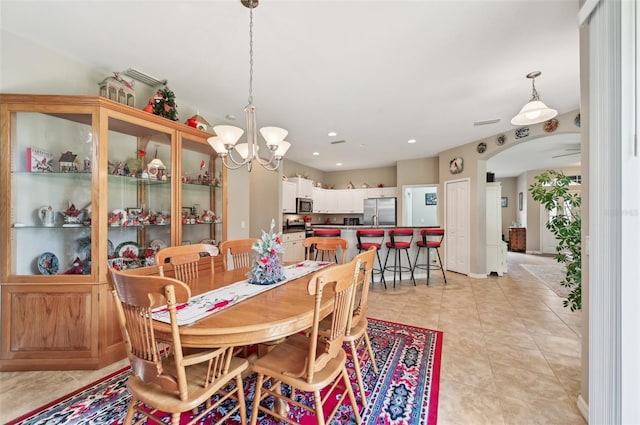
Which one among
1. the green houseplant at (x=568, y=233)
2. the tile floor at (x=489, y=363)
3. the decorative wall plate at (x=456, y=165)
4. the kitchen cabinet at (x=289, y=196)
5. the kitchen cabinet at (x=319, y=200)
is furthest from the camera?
the kitchen cabinet at (x=319, y=200)

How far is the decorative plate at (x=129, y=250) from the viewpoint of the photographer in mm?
A: 2574

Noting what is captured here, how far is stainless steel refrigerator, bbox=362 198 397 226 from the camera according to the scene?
286 inches

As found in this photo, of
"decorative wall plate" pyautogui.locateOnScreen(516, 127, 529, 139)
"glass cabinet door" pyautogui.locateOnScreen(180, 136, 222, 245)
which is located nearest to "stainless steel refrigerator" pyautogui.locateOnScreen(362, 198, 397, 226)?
"decorative wall plate" pyautogui.locateOnScreen(516, 127, 529, 139)

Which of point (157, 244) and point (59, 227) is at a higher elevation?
point (59, 227)

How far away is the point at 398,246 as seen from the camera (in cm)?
466

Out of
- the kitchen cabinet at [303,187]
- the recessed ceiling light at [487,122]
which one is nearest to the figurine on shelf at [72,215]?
the kitchen cabinet at [303,187]

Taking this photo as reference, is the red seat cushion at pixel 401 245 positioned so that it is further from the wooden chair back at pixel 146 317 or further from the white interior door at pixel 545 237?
the white interior door at pixel 545 237

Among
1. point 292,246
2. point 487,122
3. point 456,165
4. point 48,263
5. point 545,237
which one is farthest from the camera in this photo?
point 545,237

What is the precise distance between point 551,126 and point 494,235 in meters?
2.33

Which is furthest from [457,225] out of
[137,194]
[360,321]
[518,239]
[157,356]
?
[157,356]

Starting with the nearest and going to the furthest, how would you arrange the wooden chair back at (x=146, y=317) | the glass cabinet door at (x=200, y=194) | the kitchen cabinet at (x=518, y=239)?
the wooden chair back at (x=146, y=317) < the glass cabinet door at (x=200, y=194) < the kitchen cabinet at (x=518, y=239)

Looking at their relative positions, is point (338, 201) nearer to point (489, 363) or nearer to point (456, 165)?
point (456, 165)

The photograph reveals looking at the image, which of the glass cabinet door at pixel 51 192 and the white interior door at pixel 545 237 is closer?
the glass cabinet door at pixel 51 192

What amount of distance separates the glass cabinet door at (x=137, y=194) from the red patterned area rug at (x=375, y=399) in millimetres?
1078
